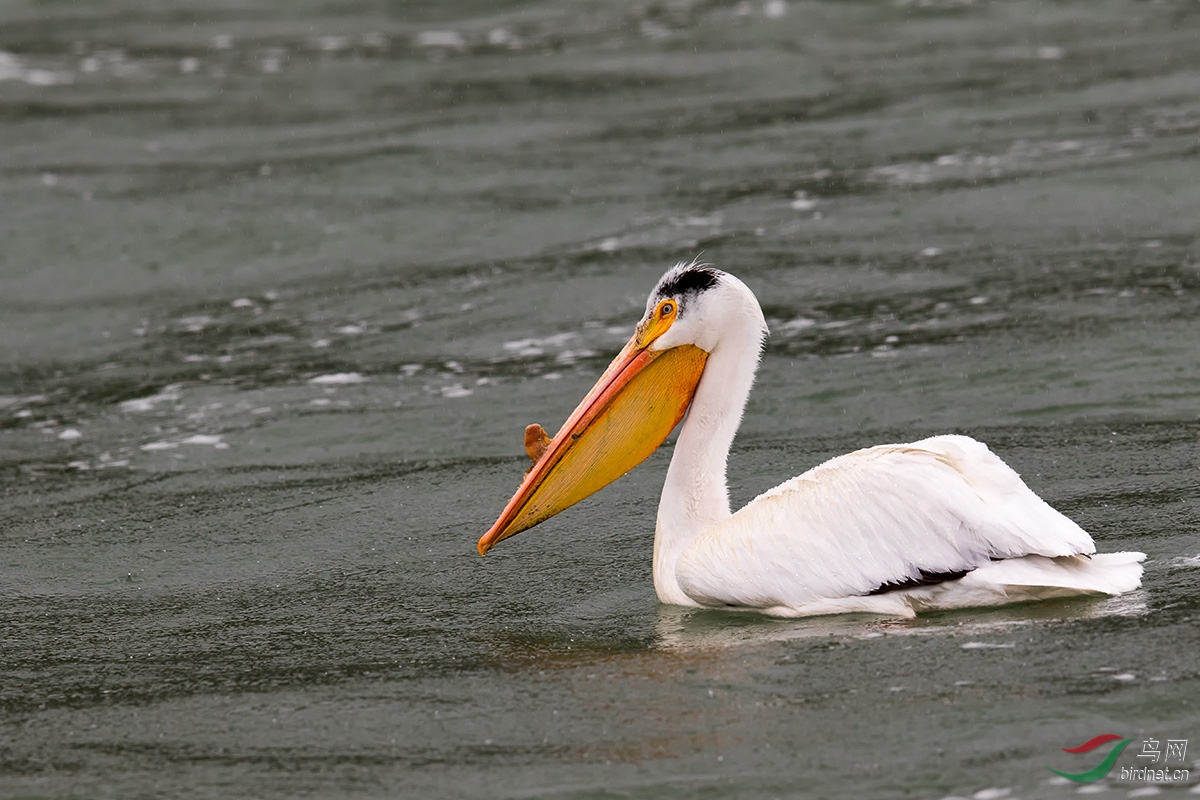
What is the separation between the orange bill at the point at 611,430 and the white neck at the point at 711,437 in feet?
0.24

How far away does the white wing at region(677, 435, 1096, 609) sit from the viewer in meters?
4.72

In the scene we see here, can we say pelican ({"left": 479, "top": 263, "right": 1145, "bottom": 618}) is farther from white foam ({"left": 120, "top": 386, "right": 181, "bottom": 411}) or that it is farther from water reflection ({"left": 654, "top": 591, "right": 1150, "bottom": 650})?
white foam ({"left": 120, "top": 386, "right": 181, "bottom": 411})

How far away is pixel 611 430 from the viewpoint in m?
5.41

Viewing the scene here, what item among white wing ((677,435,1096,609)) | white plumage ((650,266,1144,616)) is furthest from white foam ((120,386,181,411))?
white wing ((677,435,1096,609))

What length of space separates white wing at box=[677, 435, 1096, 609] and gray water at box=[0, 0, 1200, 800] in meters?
0.13

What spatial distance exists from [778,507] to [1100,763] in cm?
142

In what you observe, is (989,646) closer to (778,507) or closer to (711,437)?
(778,507)

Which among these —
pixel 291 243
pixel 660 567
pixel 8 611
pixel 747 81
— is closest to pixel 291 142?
pixel 291 243

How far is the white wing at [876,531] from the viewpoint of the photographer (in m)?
4.72

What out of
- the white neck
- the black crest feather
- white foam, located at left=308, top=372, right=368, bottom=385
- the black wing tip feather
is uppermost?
the black crest feather

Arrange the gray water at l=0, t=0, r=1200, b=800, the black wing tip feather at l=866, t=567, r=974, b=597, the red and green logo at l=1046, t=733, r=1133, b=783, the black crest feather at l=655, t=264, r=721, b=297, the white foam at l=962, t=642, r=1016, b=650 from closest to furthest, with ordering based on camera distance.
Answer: the red and green logo at l=1046, t=733, r=1133, b=783, the gray water at l=0, t=0, r=1200, b=800, the white foam at l=962, t=642, r=1016, b=650, the black wing tip feather at l=866, t=567, r=974, b=597, the black crest feather at l=655, t=264, r=721, b=297

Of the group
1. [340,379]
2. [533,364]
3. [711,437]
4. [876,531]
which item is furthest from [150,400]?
[876,531]

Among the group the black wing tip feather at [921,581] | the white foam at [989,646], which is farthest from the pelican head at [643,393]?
the white foam at [989,646]

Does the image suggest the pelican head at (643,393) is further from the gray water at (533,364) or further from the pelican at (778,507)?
the gray water at (533,364)
